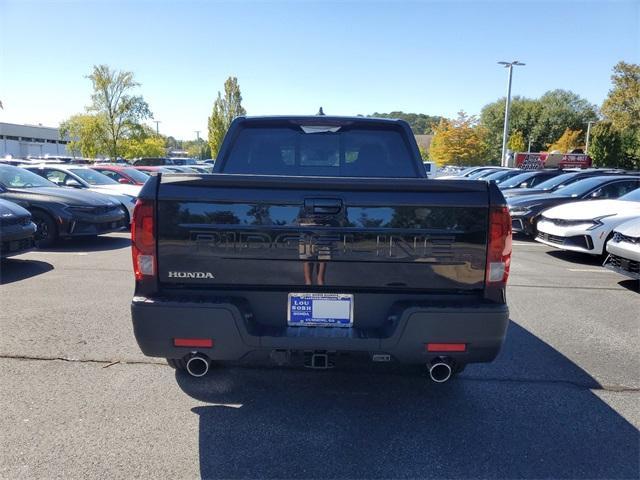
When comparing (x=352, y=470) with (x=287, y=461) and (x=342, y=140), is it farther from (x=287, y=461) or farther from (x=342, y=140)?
(x=342, y=140)

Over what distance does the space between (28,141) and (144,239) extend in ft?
274

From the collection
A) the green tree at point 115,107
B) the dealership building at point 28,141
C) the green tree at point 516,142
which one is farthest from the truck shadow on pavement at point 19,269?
the green tree at point 516,142

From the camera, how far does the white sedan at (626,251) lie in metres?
6.46

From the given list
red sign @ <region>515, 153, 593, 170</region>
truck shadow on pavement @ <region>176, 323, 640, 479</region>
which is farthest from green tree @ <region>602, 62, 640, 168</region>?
truck shadow on pavement @ <region>176, 323, 640, 479</region>

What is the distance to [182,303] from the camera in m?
2.84

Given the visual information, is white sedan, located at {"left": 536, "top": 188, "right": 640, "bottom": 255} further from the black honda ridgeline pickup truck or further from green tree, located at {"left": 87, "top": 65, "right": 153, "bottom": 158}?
green tree, located at {"left": 87, "top": 65, "right": 153, "bottom": 158}

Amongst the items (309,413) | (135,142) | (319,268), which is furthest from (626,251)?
(135,142)

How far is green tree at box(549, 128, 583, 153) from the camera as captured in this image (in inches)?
2491

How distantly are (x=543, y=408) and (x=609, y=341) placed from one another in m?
1.90

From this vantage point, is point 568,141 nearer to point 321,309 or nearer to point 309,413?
point 309,413

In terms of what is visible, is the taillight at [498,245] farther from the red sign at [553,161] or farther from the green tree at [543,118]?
the green tree at [543,118]

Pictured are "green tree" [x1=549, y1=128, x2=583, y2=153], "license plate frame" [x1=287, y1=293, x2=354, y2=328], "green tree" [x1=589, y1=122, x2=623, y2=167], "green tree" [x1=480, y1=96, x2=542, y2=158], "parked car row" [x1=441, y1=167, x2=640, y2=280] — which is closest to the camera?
"license plate frame" [x1=287, y1=293, x2=354, y2=328]

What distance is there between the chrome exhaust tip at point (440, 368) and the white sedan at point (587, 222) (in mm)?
6539

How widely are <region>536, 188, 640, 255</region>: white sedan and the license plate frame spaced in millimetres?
6938
